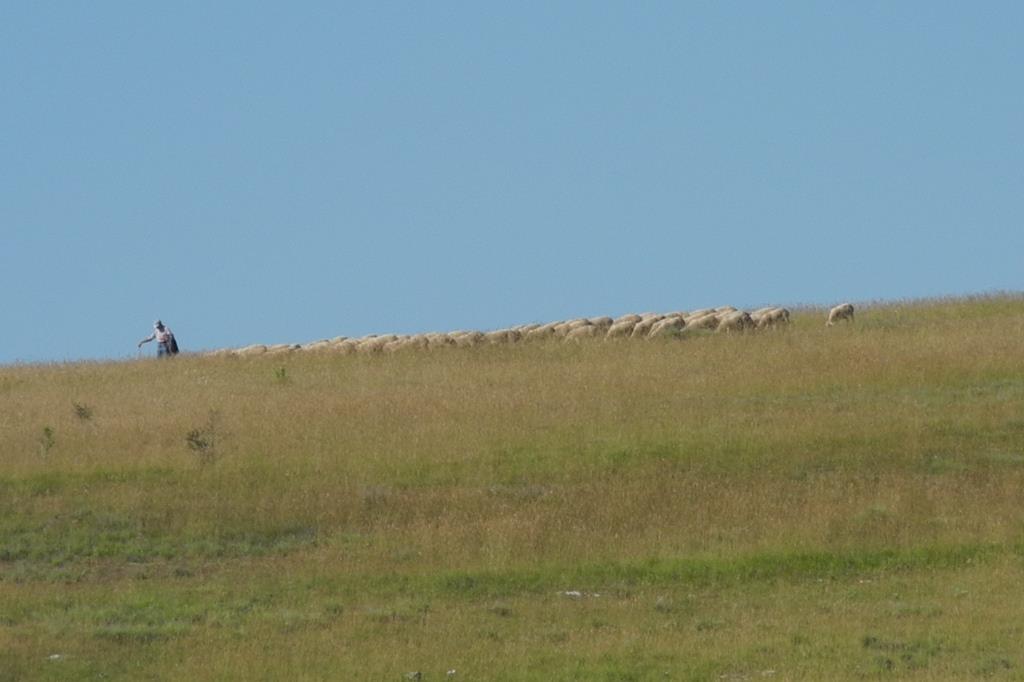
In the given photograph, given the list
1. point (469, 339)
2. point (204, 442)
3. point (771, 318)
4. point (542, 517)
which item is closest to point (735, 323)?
point (771, 318)

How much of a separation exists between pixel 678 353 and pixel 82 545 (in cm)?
1645

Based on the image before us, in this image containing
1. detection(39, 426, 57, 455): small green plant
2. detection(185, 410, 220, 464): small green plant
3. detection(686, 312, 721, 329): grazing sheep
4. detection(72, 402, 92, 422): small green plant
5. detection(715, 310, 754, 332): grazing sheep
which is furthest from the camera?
detection(686, 312, 721, 329): grazing sheep

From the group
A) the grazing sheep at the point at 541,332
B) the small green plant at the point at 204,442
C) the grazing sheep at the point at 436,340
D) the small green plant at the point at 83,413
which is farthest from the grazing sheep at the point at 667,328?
the small green plant at the point at 83,413

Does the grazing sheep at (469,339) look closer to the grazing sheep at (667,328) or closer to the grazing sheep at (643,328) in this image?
the grazing sheep at (643,328)

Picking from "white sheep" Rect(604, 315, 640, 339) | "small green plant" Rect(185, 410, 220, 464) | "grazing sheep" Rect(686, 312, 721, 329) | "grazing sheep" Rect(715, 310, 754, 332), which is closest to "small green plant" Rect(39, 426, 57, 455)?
"small green plant" Rect(185, 410, 220, 464)

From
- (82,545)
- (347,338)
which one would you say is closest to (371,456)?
(82,545)

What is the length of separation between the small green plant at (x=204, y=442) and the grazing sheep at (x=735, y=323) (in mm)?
14777

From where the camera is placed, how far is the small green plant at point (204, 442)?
27509mm

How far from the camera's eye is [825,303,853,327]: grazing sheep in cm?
4025

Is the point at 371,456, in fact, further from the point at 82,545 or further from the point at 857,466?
the point at 857,466

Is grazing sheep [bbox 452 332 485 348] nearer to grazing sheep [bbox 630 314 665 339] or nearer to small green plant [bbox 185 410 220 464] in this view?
grazing sheep [bbox 630 314 665 339]

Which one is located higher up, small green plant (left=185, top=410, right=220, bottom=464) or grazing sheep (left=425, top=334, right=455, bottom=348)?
grazing sheep (left=425, top=334, right=455, bottom=348)

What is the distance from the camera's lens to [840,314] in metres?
A: 40.7

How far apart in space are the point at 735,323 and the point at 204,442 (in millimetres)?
16275
